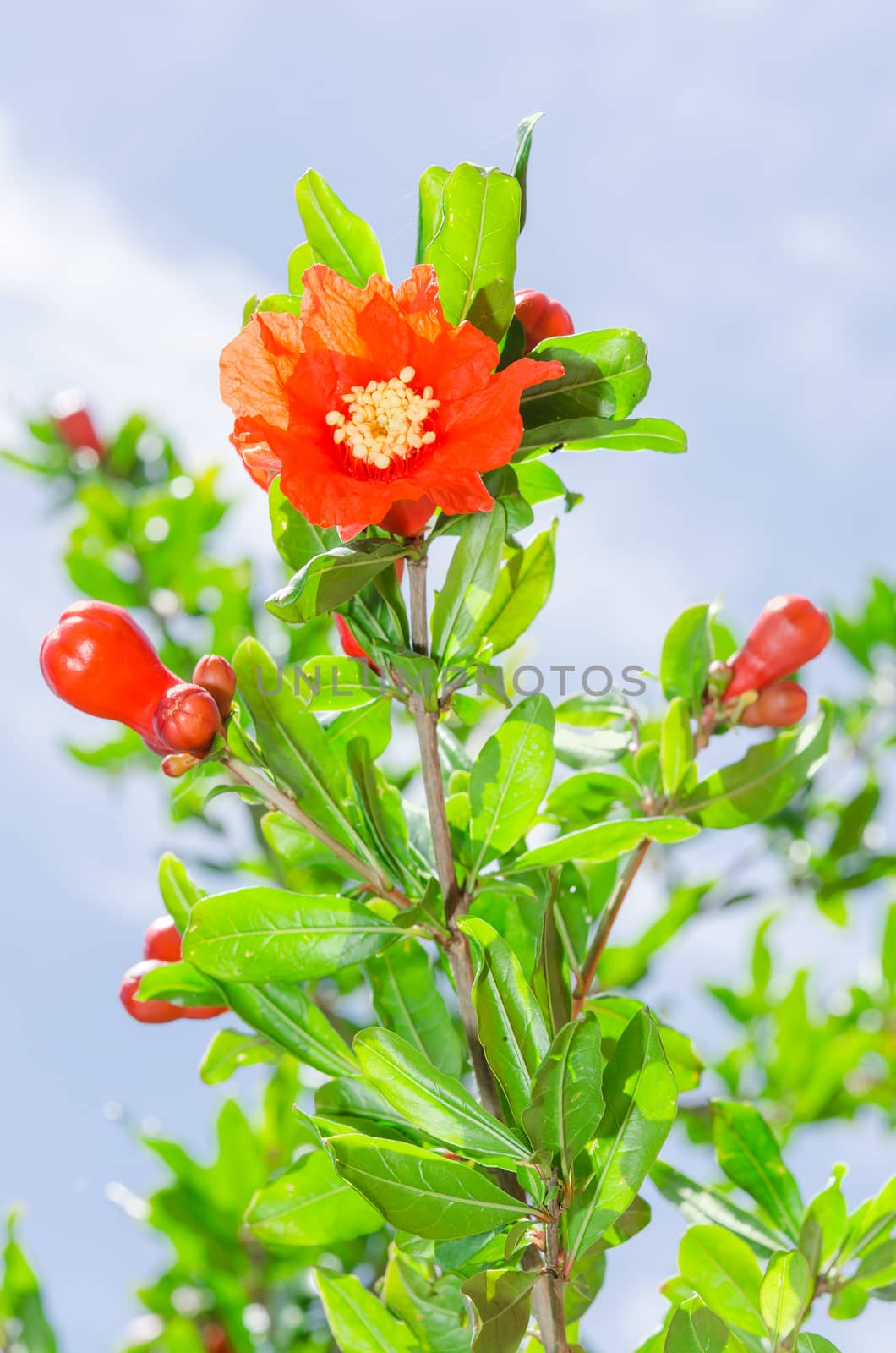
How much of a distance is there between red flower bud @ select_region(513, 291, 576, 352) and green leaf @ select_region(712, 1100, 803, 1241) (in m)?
0.94

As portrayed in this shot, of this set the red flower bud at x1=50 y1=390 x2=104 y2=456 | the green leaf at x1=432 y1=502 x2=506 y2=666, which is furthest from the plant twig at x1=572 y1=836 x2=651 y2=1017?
the red flower bud at x1=50 y1=390 x2=104 y2=456

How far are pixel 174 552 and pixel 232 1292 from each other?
1.69m

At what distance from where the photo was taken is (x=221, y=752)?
3.99ft

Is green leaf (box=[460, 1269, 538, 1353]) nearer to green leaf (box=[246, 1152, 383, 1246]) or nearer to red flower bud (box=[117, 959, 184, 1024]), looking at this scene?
green leaf (box=[246, 1152, 383, 1246])

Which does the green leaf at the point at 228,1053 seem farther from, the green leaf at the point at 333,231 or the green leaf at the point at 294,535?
the green leaf at the point at 333,231

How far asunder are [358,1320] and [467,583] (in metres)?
0.78

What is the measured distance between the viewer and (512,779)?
130cm

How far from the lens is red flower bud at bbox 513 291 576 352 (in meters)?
1.23

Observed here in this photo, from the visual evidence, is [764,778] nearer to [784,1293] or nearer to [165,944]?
[784,1293]

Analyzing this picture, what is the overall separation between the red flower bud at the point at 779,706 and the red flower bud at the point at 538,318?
1.82ft

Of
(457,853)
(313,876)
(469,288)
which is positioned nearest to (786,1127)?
(313,876)

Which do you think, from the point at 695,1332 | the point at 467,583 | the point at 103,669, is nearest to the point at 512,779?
the point at 467,583

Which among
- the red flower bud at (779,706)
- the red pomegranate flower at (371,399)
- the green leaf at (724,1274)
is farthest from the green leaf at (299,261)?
the green leaf at (724,1274)

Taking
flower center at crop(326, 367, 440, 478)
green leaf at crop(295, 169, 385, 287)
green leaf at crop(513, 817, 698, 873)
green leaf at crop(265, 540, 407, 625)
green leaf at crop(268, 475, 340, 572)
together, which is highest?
green leaf at crop(295, 169, 385, 287)
